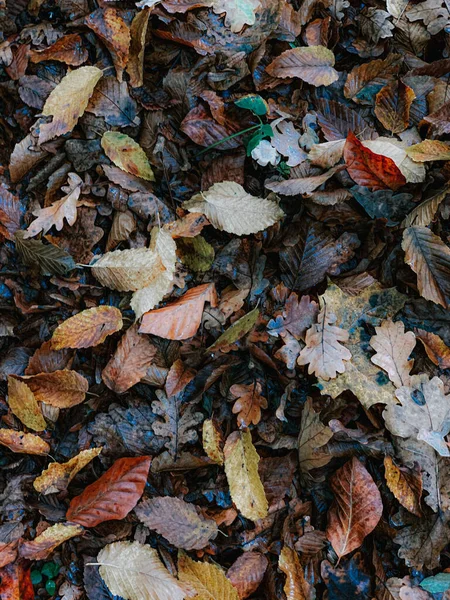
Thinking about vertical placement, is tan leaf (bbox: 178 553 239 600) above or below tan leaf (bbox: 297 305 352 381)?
below

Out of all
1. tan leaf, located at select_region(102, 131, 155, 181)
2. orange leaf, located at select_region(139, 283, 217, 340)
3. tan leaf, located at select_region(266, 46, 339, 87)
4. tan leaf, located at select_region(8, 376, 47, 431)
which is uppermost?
tan leaf, located at select_region(266, 46, 339, 87)

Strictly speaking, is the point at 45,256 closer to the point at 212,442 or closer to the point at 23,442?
the point at 23,442

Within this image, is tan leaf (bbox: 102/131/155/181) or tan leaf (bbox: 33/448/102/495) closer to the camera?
tan leaf (bbox: 33/448/102/495)

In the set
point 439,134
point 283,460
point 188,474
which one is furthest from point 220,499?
point 439,134

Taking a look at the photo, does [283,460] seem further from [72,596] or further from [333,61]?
[333,61]

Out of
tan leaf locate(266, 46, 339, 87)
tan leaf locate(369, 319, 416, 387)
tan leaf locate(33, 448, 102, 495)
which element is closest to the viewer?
tan leaf locate(33, 448, 102, 495)

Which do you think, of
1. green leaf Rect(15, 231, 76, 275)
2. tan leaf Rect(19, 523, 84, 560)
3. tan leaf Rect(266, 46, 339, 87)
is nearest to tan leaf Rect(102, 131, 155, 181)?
green leaf Rect(15, 231, 76, 275)

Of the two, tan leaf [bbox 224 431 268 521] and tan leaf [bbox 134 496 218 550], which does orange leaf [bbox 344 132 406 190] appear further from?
tan leaf [bbox 134 496 218 550]
